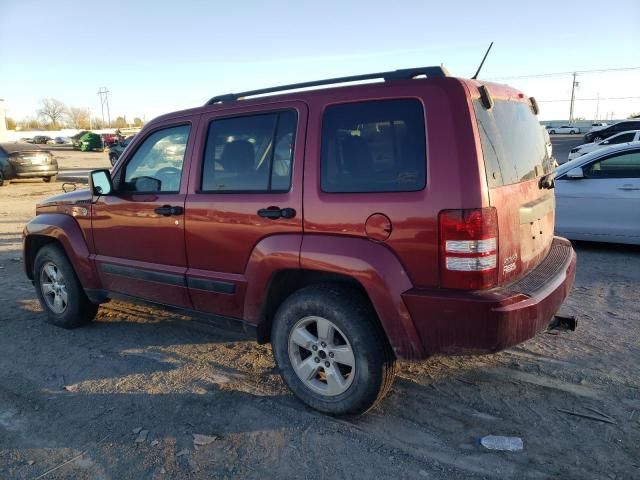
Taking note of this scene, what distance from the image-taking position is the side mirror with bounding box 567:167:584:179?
7.09 meters

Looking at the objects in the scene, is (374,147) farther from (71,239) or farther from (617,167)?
(617,167)

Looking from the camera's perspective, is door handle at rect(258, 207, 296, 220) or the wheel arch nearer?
the wheel arch

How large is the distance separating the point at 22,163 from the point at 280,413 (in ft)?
61.7

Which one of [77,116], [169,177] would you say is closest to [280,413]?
[169,177]

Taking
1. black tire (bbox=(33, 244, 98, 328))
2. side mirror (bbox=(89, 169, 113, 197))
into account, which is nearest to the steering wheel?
side mirror (bbox=(89, 169, 113, 197))

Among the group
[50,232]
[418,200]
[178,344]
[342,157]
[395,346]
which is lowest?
[178,344]

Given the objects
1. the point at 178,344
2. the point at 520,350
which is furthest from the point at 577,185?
the point at 178,344

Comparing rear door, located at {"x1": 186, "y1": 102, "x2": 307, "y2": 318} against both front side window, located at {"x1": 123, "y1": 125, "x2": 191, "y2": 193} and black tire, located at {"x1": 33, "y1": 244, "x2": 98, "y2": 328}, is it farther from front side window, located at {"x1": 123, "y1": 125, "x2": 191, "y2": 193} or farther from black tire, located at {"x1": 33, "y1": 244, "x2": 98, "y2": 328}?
black tire, located at {"x1": 33, "y1": 244, "x2": 98, "y2": 328}

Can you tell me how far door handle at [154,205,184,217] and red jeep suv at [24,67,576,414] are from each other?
0.04 feet

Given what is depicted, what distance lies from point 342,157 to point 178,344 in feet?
7.88

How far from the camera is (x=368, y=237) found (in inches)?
112

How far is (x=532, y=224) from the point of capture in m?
3.15

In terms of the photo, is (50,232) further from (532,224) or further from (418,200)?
(532,224)

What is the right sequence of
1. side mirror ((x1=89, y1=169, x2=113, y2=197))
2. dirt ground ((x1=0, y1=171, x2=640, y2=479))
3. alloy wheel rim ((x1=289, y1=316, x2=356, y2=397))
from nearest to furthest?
dirt ground ((x1=0, y1=171, x2=640, y2=479))
alloy wheel rim ((x1=289, y1=316, x2=356, y2=397))
side mirror ((x1=89, y1=169, x2=113, y2=197))
